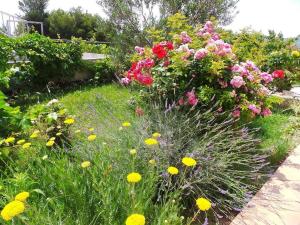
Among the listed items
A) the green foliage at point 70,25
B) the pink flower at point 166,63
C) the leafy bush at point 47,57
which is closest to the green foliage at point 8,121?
the pink flower at point 166,63

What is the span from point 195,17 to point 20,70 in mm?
4927

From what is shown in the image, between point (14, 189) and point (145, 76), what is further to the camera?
point (145, 76)

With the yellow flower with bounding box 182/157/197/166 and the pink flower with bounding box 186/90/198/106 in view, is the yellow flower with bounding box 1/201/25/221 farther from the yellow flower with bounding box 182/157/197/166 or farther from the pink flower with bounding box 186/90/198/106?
the pink flower with bounding box 186/90/198/106

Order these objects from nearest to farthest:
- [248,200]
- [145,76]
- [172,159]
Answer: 1. [248,200]
2. [172,159]
3. [145,76]

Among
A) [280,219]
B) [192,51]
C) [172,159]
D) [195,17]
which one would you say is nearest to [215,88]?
[192,51]

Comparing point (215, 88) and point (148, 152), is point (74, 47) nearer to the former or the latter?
point (215, 88)

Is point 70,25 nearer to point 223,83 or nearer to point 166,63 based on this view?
point 166,63

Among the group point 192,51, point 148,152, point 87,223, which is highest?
point 192,51

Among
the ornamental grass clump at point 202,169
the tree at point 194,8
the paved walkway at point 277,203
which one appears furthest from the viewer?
the tree at point 194,8

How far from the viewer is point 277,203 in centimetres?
258

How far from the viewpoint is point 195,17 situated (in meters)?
8.50

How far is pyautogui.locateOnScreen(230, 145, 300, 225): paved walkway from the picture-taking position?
7.53ft

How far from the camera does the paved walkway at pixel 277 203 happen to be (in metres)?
2.29

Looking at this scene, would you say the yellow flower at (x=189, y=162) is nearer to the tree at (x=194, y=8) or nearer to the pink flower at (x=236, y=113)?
the pink flower at (x=236, y=113)
